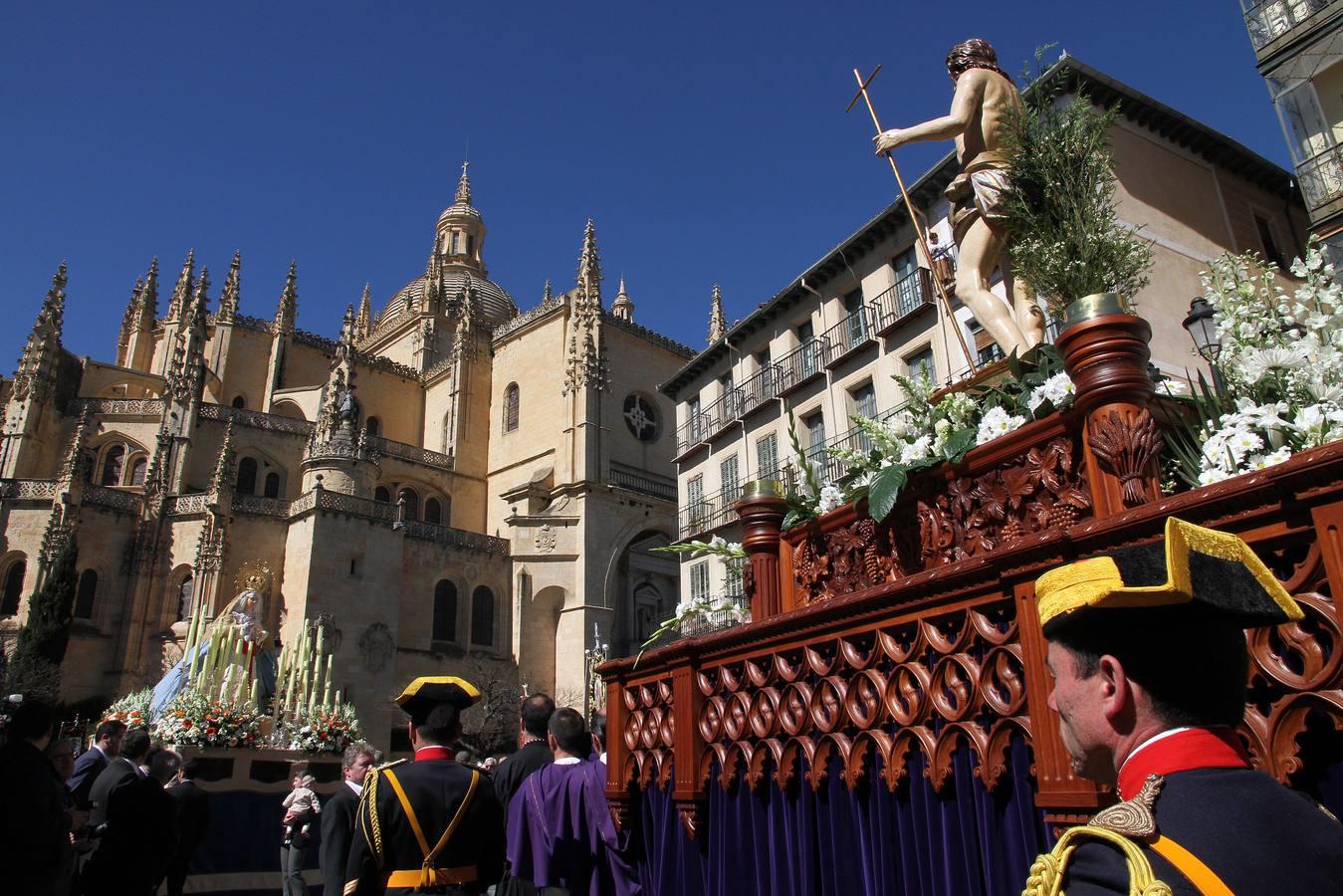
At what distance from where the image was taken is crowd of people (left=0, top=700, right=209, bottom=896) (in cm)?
441

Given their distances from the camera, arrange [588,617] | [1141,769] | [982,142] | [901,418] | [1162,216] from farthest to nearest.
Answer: [588,617], [1162,216], [982,142], [901,418], [1141,769]

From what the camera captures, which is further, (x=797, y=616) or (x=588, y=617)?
(x=588, y=617)

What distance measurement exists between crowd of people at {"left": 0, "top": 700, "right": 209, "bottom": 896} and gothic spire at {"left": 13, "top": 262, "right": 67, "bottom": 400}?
32.1 meters

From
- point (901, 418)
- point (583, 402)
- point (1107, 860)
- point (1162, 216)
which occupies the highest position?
point (583, 402)

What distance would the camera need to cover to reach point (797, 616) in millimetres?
3316

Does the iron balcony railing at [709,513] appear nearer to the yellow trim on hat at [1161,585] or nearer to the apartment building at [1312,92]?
the apartment building at [1312,92]

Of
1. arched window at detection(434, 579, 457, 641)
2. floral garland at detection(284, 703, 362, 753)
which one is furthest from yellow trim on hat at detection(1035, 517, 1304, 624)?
arched window at detection(434, 579, 457, 641)

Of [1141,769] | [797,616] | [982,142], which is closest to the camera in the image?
[1141,769]

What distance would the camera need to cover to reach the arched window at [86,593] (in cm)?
3033

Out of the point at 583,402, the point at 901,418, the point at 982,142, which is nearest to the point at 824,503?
the point at 901,418

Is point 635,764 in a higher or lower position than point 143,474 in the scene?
lower

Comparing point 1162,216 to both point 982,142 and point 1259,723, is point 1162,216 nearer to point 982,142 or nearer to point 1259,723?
point 982,142

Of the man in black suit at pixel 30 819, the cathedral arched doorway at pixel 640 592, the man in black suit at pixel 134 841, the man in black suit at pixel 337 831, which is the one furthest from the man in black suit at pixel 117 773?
the cathedral arched doorway at pixel 640 592

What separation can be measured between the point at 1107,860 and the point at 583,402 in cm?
3618
